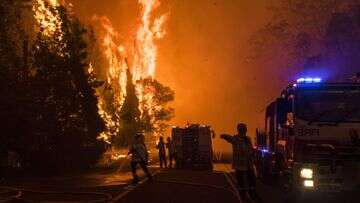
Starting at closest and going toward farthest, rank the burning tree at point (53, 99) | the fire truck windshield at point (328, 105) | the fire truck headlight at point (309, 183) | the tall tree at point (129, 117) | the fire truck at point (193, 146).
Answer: the fire truck headlight at point (309, 183) < the fire truck windshield at point (328, 105) < the burning tree at point (53, 99) < the fire truck at point (193, 146) < the tall tree at point (129, 117)

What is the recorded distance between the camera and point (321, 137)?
1548 centimetres

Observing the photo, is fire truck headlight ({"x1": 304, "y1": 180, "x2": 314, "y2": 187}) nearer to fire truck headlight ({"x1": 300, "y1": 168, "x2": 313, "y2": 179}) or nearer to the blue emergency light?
fire truck headlight ({"x1": 300, "y1": 168, "x2": 313, "y2": 179})

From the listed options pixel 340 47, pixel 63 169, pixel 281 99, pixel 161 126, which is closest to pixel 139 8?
pixel 161 126

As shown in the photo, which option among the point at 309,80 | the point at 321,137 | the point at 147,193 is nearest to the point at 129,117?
the point at 147,193

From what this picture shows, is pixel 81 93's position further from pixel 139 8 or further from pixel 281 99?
pixel 139 8

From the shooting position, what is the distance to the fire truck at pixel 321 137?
15.1m

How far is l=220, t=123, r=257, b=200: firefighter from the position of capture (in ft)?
53.0

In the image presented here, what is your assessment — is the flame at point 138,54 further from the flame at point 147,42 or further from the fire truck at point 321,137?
the fire truck at point 321,137

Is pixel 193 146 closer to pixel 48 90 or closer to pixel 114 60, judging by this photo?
pixel 48 90

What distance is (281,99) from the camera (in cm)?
1788

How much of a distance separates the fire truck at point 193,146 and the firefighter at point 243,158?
21066 mm

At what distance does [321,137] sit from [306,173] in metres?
0.98

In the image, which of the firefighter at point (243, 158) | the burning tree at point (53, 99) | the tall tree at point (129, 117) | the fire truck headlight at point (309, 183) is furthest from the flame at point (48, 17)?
the tall tree at point (129, 117)

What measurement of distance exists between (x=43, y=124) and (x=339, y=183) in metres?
18.1
